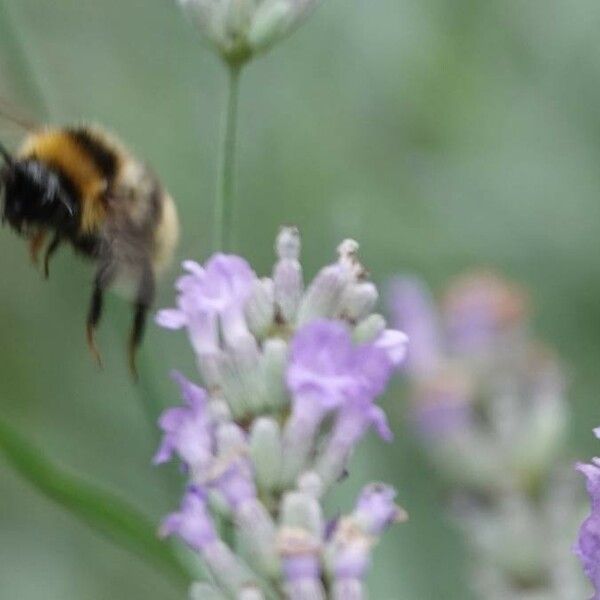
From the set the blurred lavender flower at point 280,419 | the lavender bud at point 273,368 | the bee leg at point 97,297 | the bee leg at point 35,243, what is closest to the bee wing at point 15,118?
the bee leg at point 35,243

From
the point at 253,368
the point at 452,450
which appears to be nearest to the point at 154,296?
the point at 253,368

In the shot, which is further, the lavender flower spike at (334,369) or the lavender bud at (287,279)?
the lavender bud at (287,279)

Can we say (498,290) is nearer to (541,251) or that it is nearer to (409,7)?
(541,251)

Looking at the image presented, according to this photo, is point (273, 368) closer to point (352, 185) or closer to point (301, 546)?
point (301, 546)

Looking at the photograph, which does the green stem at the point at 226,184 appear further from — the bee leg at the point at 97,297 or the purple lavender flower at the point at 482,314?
the purple lavender flower at the point at 482,314

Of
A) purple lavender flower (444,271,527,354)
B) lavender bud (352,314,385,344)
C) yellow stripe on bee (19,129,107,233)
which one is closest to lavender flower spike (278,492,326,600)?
lavender bud (352,314,385,344)
